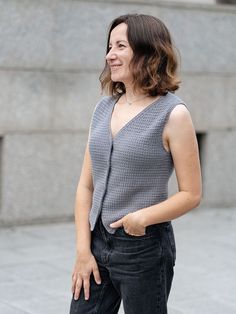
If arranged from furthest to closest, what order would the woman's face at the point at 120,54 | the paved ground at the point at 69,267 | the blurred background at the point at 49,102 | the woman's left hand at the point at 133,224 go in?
1. the blurred background at the point at 49,102
2. the paved ground at the point at 69,267
3. the woman's face at the point at 120,54
4. the woman's left hand at the point at 133,224

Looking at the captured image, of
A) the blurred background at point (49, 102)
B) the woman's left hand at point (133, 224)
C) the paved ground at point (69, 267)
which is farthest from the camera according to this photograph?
the blurred background at point (49, 102)

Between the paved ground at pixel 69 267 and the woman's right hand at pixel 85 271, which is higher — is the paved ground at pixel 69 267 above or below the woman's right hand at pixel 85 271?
below

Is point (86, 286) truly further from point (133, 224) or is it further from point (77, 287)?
point (133, 224)

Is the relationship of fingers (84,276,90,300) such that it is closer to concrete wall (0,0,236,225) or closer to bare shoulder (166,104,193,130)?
bare shoulder (166,104,193,130)

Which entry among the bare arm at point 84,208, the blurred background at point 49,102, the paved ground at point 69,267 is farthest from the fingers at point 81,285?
the blurred background at point 49,102

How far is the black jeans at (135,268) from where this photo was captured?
9.64 feet

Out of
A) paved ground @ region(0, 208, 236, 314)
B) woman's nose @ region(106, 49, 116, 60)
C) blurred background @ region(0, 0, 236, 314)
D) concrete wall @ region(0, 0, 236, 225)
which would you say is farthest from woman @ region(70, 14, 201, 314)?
concrete wall @ region(0, 0, 236, 225)

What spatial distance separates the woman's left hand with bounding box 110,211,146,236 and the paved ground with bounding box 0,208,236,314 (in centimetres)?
231

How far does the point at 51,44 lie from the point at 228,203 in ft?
9.69

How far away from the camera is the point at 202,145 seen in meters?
9.20

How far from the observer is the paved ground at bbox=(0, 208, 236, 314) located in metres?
5.31

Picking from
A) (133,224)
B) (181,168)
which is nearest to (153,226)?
(133,224)

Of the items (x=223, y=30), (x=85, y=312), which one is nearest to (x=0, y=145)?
(x=223, y=30)

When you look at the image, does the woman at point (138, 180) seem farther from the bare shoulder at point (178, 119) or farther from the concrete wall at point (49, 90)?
the concrete wall at point (49, 90)
